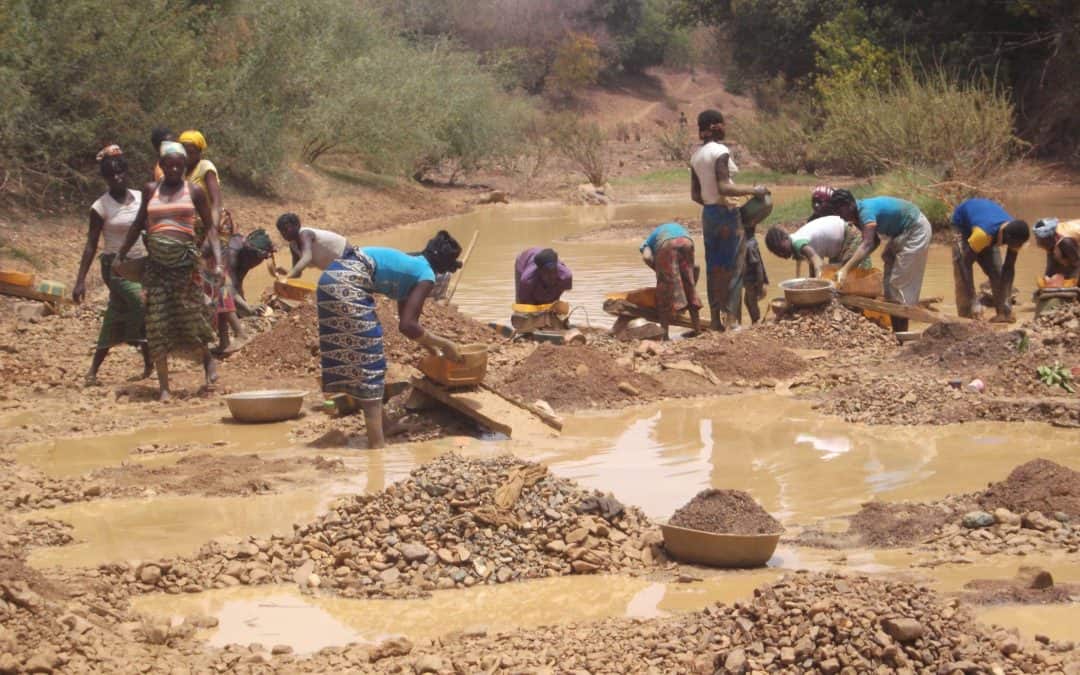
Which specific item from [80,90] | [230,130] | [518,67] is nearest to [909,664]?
[80,90]

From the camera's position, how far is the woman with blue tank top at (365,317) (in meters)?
7.46

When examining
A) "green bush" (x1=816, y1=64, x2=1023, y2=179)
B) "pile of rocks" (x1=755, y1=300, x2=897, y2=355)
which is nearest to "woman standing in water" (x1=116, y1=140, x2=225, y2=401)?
"pile of rocks" (x1=755, y1=300, x2=897, y2=355)

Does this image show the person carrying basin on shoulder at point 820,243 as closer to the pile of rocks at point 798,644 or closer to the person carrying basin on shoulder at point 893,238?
the person carrying basin on shoulder at point 893,238

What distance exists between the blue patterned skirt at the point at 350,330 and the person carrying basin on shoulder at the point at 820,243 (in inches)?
177

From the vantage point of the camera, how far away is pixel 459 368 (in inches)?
313

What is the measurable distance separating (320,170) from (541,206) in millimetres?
4741

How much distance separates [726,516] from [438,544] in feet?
3.95

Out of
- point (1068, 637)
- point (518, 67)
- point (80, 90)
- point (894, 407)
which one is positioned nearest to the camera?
point (1068, 637)

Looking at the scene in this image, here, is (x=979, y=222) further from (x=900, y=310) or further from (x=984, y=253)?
(x=900, y=310)

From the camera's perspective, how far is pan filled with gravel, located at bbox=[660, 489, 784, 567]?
5.48 metres

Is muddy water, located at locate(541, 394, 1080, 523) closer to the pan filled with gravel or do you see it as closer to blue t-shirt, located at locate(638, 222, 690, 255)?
the pan filled with gravel

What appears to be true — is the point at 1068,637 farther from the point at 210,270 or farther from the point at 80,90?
the point at 80,90

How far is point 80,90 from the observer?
701 inches

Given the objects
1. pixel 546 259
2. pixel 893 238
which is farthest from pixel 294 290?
pixel 893 238
